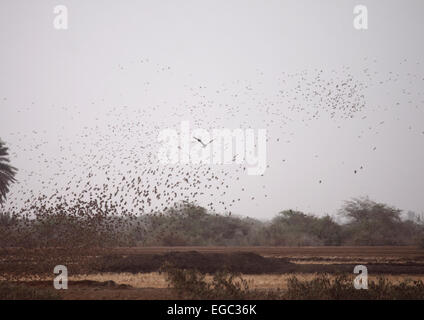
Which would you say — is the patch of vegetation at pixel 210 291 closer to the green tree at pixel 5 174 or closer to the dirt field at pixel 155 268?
the dirt field at pixel 155 268

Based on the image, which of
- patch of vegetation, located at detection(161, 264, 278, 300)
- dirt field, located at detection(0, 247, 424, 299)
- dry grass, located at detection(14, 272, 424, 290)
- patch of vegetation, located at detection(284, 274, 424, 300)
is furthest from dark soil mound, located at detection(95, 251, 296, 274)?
patch of vegetation, located at detection(284, 274, 424, 300)

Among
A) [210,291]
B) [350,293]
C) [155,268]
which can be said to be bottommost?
[155,268]

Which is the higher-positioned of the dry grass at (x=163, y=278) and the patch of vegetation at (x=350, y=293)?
the patch of vegetation at (x=350, y=293)

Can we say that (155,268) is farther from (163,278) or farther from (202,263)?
(163,278)

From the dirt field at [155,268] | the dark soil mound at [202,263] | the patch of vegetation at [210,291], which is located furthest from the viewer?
the dark soil mound at [202,263]

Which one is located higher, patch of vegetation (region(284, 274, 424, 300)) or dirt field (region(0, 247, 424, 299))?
patch of vegetation (region(284, 274, 424, 300))

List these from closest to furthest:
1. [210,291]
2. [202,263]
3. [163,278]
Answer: [210,291] → [163,278] → [202,263]

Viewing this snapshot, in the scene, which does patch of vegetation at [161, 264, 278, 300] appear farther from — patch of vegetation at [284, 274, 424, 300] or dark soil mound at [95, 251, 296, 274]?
dark soil mound at [95, 251, 296, 274]

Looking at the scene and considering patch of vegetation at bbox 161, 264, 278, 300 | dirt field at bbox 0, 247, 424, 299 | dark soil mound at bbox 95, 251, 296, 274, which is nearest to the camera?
patch of vegetation at bbox 161, 264, 278, 300

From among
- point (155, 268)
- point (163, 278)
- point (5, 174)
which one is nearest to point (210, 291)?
point (163, 278)

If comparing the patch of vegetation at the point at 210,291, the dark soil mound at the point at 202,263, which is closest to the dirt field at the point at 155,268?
the dark soil mound at the point at 202,263

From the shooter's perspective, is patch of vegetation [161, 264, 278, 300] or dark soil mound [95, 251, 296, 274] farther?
dark soil mound [95, 251, 296, 274]

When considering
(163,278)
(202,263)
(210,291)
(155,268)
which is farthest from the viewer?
(155,268)
